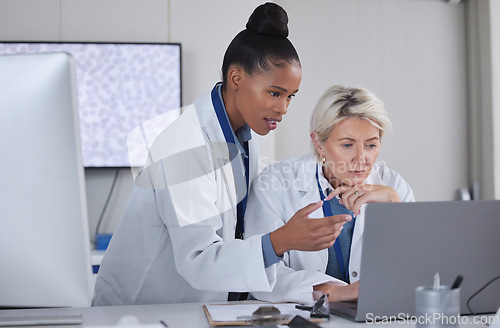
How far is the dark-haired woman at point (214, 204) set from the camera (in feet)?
4.71

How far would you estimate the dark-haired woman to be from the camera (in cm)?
144

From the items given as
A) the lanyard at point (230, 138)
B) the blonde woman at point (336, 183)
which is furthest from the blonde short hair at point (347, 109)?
the lanyard at point (230, 138)

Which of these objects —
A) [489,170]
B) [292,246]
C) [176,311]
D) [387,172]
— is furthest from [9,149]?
[489,170]

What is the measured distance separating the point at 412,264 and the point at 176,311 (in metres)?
0.58

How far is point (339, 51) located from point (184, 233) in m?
2.32

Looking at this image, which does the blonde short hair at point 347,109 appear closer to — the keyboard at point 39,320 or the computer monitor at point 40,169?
the keyboard at point 39,320

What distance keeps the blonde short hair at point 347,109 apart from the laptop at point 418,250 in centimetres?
94

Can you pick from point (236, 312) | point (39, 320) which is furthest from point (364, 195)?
point (39, 320)

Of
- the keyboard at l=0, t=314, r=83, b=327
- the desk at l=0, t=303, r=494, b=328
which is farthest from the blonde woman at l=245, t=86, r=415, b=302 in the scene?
the keyboard at l=0, t=314, r=83, b=327

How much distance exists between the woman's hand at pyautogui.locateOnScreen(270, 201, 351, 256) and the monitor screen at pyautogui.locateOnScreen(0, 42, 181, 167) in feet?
5.69

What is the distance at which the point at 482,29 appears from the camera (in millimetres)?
3488

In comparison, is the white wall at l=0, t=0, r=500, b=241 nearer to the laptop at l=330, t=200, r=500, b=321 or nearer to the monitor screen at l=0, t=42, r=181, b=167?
the monitor screen at l=0, t=42, r=181, b=167

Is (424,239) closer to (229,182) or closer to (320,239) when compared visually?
(320,239)

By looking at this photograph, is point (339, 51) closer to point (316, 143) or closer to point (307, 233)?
point (316, 143)
